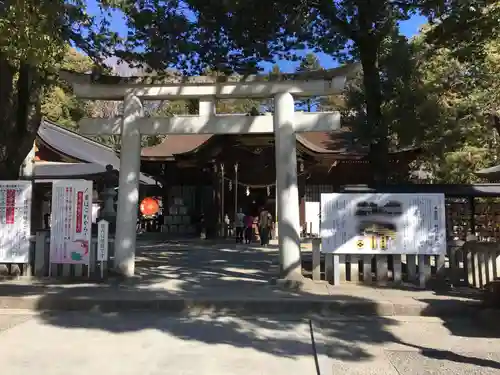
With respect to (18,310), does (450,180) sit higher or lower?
higher

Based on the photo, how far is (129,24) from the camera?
422 inches

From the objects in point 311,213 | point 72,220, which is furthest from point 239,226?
point 72,220

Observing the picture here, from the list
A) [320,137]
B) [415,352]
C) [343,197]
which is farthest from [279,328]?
[320,137]

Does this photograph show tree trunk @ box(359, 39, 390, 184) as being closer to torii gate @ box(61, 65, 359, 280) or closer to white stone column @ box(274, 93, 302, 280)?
torii gate @ box(61, 65, 359, 280)

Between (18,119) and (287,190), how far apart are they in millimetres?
5893

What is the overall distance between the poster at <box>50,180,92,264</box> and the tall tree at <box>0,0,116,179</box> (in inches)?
57.9

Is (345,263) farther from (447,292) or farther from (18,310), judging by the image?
(18,310)

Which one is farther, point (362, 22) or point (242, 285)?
point (362, 22)

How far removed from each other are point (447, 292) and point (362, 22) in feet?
20.0

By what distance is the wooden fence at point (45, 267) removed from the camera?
999 centimetres

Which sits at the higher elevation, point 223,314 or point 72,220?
point 72,220

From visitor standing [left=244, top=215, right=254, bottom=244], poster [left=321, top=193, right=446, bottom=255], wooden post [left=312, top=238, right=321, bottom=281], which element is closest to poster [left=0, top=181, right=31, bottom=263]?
wooden post [left=312, top=238, right=321, bottom=281]

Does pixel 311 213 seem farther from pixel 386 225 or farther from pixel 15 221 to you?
pixel 15 221

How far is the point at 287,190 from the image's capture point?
961 centimetres
